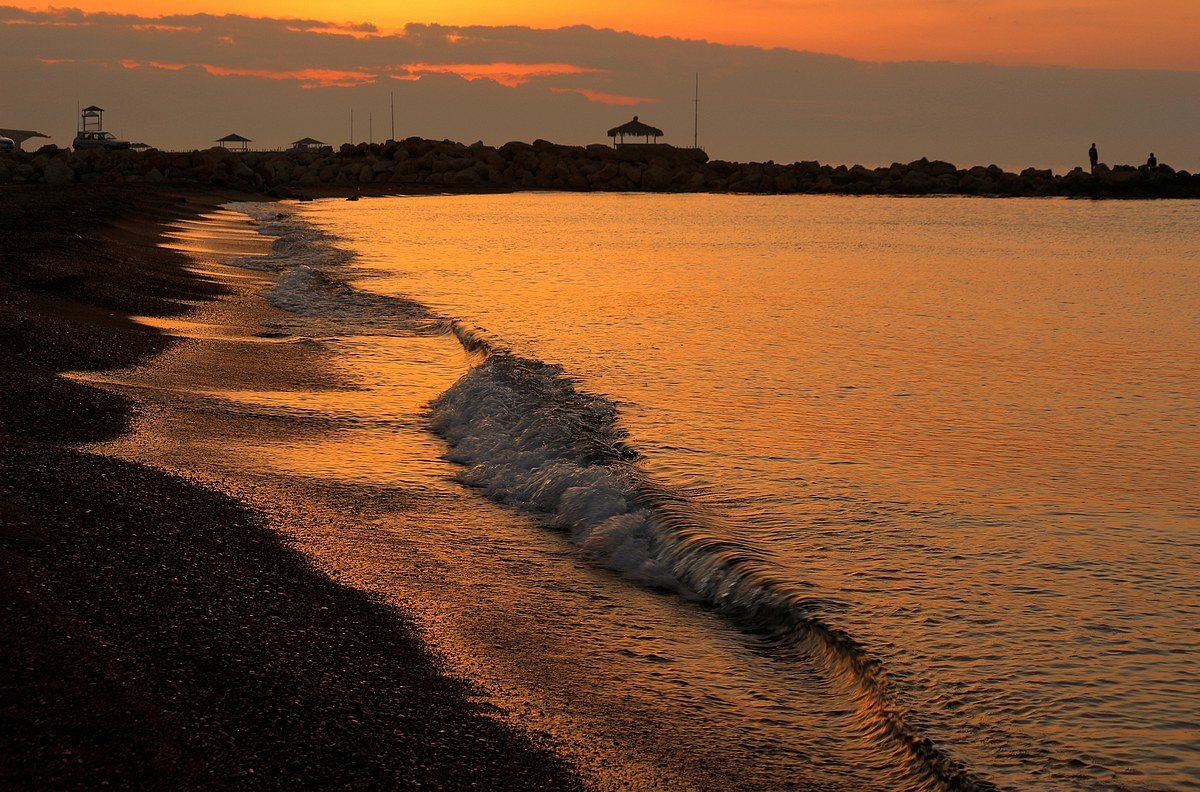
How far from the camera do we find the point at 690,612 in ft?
18.1

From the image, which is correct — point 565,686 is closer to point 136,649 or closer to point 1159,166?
point 136,649

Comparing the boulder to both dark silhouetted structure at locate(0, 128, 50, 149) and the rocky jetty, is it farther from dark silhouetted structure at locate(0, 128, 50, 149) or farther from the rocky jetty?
dark silhouetted structure at locate(0, 128, 50, 149)

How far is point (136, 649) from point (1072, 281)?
22.1 meters

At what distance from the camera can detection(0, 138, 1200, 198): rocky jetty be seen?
7438cm

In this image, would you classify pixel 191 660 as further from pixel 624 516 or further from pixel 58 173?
pixel 58 173

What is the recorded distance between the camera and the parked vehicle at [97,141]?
269ft

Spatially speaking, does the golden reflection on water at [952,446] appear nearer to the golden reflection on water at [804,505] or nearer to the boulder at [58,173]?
the golden reflection on water at [804,505]

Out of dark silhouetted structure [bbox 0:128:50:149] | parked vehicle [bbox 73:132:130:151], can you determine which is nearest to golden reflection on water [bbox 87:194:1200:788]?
parked vehicle [bbox 73:132:130:151]

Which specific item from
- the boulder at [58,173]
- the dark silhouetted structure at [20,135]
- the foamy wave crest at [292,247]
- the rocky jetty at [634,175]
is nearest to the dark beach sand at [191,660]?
the foamy wave crest at [292,247]

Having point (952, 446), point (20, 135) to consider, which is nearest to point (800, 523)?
point (952, 446)

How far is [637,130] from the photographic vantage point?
3782 inches

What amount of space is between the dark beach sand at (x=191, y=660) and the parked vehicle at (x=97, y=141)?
82.6 m

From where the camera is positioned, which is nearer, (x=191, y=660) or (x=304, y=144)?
(x=191, y=660)

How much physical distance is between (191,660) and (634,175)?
79143 millimetres
